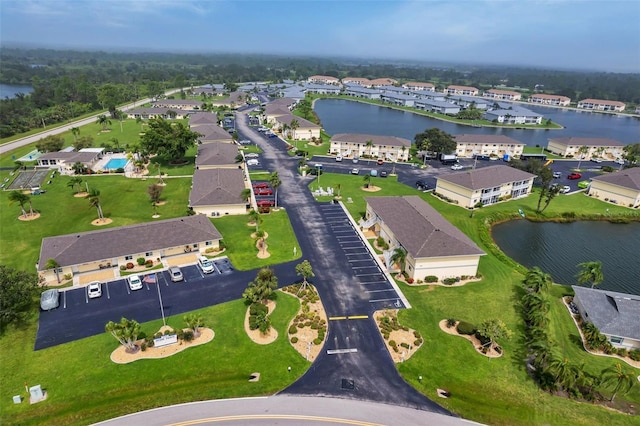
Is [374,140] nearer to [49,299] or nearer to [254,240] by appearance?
[254,240]

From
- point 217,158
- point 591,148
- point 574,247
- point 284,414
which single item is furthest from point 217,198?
point 591,148

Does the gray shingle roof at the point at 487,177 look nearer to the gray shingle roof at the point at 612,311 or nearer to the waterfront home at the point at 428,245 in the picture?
the waterfront home at the point at 428,245

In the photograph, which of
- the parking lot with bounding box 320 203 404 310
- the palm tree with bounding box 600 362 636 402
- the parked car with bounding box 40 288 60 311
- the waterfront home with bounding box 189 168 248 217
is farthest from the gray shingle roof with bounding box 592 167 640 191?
the parked car with bounding box 40 288 60 311

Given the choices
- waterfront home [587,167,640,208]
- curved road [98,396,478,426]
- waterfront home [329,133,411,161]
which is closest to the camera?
curved road [98,396,478,426]

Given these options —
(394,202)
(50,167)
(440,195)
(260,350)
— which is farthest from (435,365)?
(50,167)

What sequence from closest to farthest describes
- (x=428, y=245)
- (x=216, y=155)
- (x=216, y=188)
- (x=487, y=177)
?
(x=428, y=245)
(x=216, y=188)
(x=487, y=177)
(x=216, y=155)

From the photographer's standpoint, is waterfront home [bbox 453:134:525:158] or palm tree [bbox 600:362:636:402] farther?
waterfront home [bbox 453:134:525:158]

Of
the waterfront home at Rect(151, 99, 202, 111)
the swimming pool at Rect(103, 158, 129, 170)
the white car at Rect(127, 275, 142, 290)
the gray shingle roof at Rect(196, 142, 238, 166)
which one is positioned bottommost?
the white car at Rect(127, 275, 142, 290)

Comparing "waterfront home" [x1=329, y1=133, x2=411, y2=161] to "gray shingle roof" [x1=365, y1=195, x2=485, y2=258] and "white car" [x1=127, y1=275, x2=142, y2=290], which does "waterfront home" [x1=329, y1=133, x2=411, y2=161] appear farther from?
"white car" [x1=127, y1=275, x2=142, y2=290]
